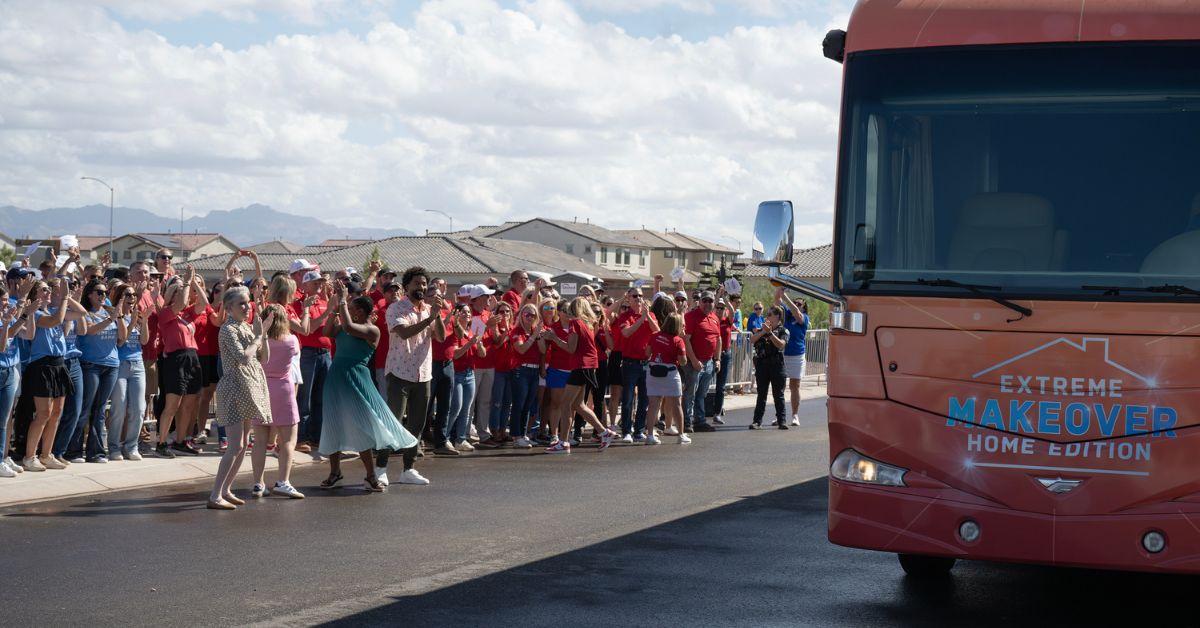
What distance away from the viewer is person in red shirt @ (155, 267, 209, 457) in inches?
550

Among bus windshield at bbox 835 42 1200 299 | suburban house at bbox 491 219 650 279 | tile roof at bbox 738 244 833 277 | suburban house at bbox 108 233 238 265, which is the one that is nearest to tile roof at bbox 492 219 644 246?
suburban house at bbox 491 219 650 279

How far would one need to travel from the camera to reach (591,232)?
118750 mm

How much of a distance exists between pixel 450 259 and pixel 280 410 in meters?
67.4

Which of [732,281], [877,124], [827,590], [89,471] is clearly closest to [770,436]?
[732,281]

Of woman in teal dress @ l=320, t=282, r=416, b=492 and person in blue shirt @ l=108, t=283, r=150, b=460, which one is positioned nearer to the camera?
woman in teal dress @ l=320, t=282, r=416, b=492

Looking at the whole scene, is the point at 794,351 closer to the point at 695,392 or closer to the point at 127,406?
the point at 695,392

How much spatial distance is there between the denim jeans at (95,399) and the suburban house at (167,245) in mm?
115850

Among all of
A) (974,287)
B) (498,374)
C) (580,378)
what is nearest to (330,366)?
(498,374)

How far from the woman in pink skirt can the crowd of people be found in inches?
0.7

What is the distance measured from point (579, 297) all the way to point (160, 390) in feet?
17.3

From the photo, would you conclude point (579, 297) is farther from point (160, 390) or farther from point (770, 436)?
point (160, 390)

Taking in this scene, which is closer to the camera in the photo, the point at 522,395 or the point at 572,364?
the point at 572,364

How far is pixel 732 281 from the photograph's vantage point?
66.6 ft

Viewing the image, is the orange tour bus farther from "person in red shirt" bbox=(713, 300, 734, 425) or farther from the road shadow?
"person in red shirt" bbox=(713, 300, 734, 425)
